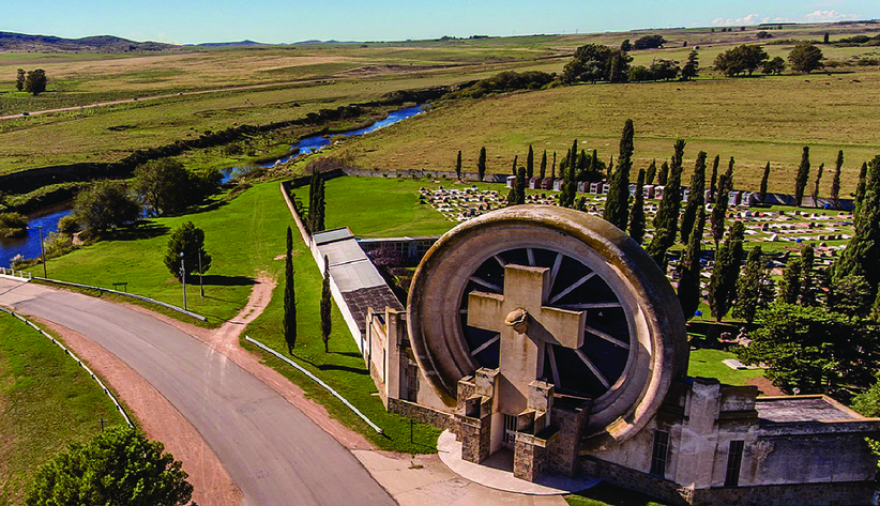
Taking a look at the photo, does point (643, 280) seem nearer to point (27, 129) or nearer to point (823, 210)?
point (823, 210)

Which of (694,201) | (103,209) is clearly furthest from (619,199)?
(103,209)

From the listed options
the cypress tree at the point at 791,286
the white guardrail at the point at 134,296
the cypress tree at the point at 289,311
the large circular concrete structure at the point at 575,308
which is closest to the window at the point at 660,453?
the large circular concrete structure at the point at 575,308

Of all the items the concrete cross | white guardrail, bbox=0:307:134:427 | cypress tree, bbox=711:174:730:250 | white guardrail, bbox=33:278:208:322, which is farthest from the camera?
cypress tree, bbox=711:174:730:250

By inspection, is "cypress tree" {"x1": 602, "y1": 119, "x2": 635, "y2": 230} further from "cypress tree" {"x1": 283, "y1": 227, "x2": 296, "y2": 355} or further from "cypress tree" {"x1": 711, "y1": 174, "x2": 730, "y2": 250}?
"cypress tree" {"x1": 283, "y1": 227, "x2": 296, "y2": 355}

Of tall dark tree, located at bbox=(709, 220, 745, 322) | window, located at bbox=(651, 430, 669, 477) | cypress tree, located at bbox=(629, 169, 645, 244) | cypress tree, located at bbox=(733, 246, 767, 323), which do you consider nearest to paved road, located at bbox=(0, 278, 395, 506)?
window, located at bbox=(651, 430, 669, 477)

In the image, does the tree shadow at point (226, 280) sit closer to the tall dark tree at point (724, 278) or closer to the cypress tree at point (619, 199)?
the cypress tree at point (619, 199)

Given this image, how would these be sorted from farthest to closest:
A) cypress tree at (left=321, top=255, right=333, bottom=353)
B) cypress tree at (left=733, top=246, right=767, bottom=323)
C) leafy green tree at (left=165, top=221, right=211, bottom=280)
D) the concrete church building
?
1. leafy green tree at (left=165, top=221, right=211, bottom=280)
2. cypress tree at (left=733, top=246, right=767, bottom=323)
3. cypress tree at (left=321, top=255, right=333, bottom=353)
4. the concrete church building
